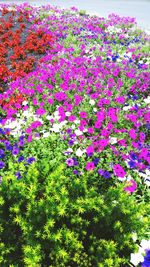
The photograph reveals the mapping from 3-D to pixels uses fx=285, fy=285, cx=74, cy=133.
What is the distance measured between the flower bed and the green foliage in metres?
0.01

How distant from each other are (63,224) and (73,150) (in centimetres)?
188

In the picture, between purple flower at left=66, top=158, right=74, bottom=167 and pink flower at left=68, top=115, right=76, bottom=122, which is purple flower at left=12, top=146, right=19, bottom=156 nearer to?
purple flower at left=66, top=158, right=74, bottom=167

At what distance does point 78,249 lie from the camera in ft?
9.55

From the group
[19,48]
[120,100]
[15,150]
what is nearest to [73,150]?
[15,150]

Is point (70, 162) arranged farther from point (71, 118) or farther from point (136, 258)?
point (136, 258)

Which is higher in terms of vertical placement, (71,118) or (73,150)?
(71,118)

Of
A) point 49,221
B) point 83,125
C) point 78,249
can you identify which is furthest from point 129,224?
point 83,125

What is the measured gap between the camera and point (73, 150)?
4812 millimetres

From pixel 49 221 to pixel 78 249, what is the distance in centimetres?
41

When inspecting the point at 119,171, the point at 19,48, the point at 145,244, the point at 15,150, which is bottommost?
the point at 145,244

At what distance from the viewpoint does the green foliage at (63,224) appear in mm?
2892

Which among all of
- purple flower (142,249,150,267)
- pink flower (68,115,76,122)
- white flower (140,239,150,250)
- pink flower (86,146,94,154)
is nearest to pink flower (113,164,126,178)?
pink flower (86,146,94,154)

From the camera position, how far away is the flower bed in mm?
3049

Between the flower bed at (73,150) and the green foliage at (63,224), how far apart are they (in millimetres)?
12
